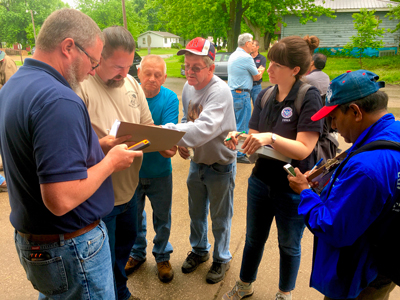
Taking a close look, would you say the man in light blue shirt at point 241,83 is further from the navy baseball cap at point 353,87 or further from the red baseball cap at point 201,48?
the navy baseball cap at point 353,87

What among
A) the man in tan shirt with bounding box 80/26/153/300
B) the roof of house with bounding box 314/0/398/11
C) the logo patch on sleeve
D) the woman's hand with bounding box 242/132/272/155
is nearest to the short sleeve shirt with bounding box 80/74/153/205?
the man in tan shirt with bounding box 80/26/153/300

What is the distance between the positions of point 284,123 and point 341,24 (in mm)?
30664

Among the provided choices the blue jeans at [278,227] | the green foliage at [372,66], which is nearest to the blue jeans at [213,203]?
the blue jeans at [278,227]

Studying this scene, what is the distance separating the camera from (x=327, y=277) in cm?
160

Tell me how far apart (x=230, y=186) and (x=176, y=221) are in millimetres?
1308

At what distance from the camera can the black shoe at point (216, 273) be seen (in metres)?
2.85

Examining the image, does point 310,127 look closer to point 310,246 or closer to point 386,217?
point 386,217

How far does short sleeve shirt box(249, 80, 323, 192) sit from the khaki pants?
79cm

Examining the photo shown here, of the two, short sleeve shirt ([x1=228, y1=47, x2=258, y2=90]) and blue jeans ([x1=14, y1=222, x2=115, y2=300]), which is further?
short sleeve shirt ([x1=228, y1=47, x2=258, y2=90])

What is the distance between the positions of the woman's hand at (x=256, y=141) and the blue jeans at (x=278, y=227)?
1.17 feet

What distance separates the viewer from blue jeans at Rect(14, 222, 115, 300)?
58.3 inches

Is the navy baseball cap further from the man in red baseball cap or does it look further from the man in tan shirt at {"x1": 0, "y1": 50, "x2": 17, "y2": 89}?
the man in tan shirt at {"x1": 0, "y1": 50, "x2": 17, "y2": 89}

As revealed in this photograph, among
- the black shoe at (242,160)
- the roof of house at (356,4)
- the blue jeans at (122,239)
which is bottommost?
the black shoe at (242,160)

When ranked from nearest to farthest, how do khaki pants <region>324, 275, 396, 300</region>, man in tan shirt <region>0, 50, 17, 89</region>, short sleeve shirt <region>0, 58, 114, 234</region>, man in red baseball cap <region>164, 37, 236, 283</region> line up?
short sleeve shirt <region>0, 58, 114, 234</region> → khaki pants <region>324, 275, 396, 300</region> → man in red baseball cap <region>164, 37, 236, 283</region> → man in tan shirt <region>0, 50, 17, 89</region>
